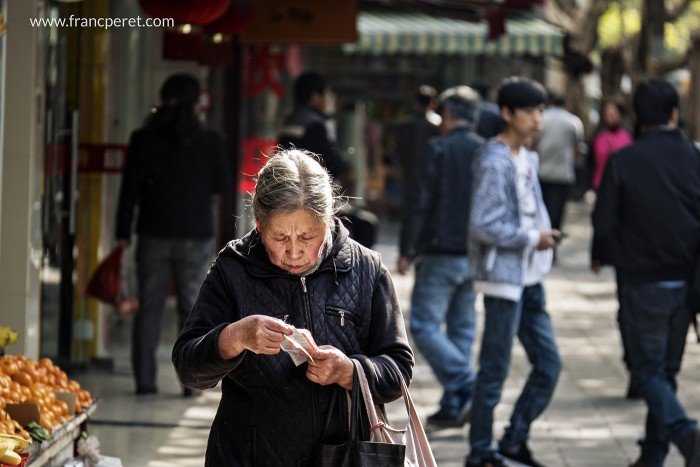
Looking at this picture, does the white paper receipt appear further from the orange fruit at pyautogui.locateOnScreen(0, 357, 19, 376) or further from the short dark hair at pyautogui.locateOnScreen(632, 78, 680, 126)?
the short dark hair at pyautogui.locateOnScreen(632, 78, 680, 126)

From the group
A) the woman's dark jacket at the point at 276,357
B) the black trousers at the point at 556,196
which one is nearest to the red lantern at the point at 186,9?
the woman's dark jacket at the point at 276,357

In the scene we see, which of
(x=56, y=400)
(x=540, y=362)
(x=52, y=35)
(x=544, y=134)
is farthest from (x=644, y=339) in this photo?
(x=544, y=134)

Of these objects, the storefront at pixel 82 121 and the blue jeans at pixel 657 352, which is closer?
the storefront at pixel 82 121

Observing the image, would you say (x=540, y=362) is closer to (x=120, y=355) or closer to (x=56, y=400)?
(x=56, y=400)

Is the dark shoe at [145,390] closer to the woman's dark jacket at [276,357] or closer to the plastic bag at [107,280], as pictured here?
the plastic bag at [107,280]

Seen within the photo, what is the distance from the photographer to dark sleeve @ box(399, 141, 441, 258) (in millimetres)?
8562

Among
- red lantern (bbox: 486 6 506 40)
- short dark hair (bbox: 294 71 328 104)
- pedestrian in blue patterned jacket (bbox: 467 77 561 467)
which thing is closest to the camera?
pedestrian in blue patterned jacket (bbox: 467 77 561 467)

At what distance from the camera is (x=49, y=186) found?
29.3ft

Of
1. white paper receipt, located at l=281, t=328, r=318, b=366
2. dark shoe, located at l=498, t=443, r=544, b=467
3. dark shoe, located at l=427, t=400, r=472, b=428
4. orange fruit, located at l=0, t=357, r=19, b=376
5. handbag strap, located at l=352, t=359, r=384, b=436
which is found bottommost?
dark shoe, located at l=427, t=400, r=472, b=428

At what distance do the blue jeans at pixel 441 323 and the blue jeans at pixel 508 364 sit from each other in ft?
3.52

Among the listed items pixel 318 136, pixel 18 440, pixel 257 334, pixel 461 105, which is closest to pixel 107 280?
pixel 318 136

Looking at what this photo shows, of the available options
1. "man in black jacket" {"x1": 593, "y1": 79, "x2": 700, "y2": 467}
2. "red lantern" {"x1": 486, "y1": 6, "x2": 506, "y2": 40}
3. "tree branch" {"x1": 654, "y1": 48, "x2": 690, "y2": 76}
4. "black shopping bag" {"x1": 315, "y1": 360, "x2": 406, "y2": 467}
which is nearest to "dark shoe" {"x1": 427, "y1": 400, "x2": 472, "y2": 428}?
"man in black jacket" {"x1": 593, "y1": 79, "x2": 700, "y2": 467}

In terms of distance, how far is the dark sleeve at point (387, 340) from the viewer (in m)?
3.93

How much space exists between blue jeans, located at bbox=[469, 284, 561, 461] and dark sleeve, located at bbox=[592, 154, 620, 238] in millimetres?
436
